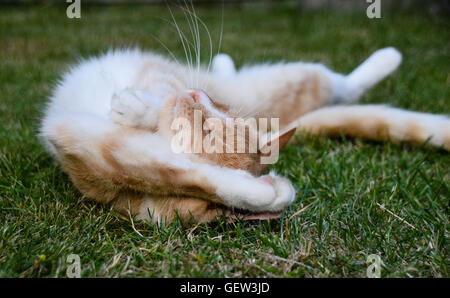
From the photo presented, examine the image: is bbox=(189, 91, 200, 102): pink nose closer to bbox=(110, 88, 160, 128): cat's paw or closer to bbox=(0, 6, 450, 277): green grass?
bbox=(110, 88, 160, 128): cat's paw

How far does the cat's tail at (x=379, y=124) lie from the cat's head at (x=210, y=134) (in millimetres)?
657

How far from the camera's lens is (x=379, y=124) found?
1.88 m

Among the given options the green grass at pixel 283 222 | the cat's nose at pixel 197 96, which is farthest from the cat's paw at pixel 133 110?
the green grass at pixel 283 222

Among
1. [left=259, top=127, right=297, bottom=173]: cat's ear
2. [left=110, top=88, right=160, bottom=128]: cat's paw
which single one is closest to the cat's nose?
[left=110, top=88, right=160, bottom=128]: cat's paw

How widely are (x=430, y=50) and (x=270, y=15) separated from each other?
2.51m

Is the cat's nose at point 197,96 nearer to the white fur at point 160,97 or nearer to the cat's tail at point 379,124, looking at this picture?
the white fur at point 160,97

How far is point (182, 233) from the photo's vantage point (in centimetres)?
119

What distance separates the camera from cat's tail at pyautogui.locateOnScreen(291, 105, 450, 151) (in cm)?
178

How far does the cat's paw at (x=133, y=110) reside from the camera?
1.26 metres

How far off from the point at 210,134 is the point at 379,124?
1.02 meters

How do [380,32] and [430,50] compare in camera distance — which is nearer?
[430,50]

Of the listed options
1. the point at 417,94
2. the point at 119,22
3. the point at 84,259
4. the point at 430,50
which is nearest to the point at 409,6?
the point at 430,50

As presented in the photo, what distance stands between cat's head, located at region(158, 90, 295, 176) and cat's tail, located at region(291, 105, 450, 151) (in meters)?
0.66
